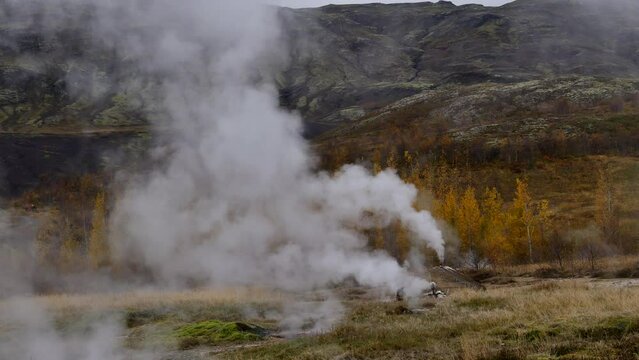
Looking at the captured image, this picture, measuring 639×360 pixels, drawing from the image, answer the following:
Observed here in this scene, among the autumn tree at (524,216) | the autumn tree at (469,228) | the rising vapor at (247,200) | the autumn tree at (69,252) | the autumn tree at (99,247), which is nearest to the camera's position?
the rising vapor at (247,200)

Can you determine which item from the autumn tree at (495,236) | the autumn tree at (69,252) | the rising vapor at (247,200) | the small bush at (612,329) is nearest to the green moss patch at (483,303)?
the small bush at (612,329)

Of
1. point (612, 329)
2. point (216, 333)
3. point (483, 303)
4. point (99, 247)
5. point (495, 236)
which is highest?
point (612, 329)

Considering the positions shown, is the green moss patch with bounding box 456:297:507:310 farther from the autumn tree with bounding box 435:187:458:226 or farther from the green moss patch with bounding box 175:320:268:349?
the autumn tree with bounding box 435:187:458:226

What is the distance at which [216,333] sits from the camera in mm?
27109

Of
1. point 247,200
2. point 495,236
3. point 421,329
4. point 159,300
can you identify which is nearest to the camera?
point 421,329

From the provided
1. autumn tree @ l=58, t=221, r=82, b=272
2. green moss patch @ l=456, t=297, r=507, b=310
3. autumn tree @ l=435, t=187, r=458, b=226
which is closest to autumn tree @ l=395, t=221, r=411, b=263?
autumn tree @ l=435, t=187, r=458, b=226

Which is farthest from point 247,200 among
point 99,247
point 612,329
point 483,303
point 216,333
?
point 612,329

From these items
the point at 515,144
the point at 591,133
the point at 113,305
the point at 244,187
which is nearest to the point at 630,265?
the point at 244,187

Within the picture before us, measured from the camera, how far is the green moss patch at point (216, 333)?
26156 mm

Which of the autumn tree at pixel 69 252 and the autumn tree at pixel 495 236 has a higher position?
the autumn tree at pixel 495 236

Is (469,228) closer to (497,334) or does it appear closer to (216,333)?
(216,333)

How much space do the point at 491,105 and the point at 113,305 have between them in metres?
159

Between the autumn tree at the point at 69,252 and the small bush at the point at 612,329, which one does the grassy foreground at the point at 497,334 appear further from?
the autumn tree at the point at 69,252

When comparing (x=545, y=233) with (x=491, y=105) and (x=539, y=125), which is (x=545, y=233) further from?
(x=491, y=105)
